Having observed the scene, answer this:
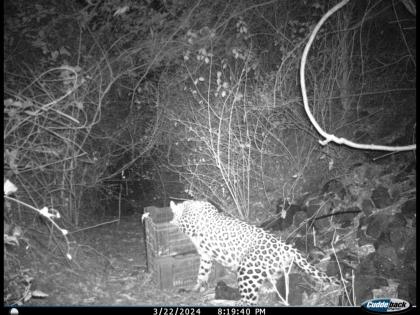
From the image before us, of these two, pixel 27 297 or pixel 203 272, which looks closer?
pixel 27 297

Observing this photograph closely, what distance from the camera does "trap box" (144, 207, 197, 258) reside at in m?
3.95

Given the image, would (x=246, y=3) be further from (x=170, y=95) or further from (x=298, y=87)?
(x=170, y=95)

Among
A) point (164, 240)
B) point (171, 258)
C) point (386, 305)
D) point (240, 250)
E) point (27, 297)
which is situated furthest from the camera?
point (164, 240)

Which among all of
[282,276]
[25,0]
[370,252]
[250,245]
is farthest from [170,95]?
[370,252]

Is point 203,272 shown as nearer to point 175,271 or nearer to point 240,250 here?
point 175,271

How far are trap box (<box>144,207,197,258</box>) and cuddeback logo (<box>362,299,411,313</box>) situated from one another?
2.20 meters

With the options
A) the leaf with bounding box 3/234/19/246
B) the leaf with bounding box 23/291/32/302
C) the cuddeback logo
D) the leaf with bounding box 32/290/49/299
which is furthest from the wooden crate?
the cuddeback logo

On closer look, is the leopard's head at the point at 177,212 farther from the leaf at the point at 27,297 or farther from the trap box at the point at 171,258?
the leaf at the point at 27,297

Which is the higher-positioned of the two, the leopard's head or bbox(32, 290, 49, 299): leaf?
the leopard's head

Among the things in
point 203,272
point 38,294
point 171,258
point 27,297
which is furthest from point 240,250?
point 27,297

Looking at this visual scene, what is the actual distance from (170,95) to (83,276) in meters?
3.12

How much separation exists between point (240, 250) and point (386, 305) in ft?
5.06

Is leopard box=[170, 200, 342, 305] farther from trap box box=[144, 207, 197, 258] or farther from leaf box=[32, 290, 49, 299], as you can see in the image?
leaf box=[32, 290, 49, 299]

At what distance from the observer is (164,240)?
4.18 metres
